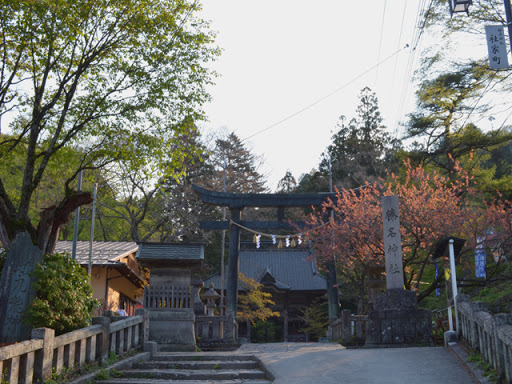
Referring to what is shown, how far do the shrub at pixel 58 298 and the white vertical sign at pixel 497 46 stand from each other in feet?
32.9

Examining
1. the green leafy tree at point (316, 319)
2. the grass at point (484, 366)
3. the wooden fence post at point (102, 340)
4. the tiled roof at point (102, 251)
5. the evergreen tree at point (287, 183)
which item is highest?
the evergreen tree at point (287, 183)

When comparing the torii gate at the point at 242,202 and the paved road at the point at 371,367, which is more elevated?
the torii gate at the point at 242,202

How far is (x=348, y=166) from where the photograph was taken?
42156 millimetres

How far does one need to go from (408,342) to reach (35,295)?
8.11 metres

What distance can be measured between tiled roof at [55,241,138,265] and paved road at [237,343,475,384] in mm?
14506

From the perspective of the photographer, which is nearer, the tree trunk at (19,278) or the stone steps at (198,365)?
the tree trunk at (19,278)

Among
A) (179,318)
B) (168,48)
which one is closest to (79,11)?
(168,48)

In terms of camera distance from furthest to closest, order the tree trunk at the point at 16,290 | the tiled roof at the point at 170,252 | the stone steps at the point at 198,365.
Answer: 1. the tiled roof at the point at 170,252
2. the stone steps at the point at 198,365
3. the tree trunk at the point at 16,290

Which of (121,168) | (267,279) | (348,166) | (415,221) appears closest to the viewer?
(415,221)

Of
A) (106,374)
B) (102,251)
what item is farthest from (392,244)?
(102,251)

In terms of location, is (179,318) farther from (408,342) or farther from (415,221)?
(415,221)

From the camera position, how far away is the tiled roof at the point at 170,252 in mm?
13625

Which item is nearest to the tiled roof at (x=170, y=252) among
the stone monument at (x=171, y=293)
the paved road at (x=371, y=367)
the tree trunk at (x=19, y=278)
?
the stone monument at (x=171, y=293)

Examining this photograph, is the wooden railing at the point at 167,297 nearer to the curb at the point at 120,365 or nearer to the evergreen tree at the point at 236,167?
the curb at the point at 120,365
